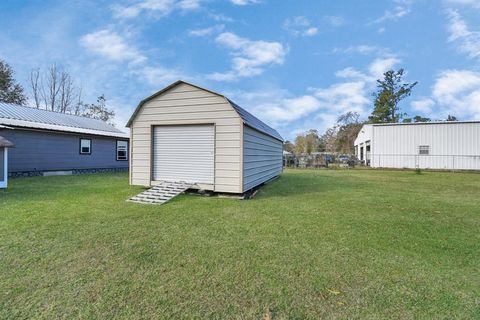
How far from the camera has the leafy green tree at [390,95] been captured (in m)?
37.4

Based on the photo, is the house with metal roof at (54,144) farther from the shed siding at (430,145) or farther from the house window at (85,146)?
the shed siding at (430,145)

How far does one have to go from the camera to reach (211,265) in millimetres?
3043

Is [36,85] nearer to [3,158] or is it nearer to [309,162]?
[3,158]

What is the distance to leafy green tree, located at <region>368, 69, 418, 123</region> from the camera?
37.4m

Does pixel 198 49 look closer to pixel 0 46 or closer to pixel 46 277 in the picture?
pixel 46 277

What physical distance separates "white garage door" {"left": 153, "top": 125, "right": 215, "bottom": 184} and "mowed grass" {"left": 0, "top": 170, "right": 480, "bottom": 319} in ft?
7.57

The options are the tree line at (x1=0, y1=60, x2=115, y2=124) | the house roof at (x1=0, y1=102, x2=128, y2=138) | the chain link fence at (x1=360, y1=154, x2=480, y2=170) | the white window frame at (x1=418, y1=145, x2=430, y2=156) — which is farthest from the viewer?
the tree line at (x1=0, y1=60, x2=115, y2=124)

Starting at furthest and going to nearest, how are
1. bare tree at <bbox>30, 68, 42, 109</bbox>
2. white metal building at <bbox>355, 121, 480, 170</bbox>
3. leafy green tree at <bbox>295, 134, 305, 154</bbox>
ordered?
leafy green tree at <bbox>295, 134, 305, 154</bbox>, bare tree at <bbox>30, 68, 42, 109</bbox>, white metal building at <bbox>355, 121, 480, 170</bbox>

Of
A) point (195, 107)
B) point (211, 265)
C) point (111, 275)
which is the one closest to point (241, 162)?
point (195, 107)

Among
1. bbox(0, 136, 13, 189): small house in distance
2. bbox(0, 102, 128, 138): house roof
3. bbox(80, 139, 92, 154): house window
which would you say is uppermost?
bbox(0, 102, 128, 138): house roof

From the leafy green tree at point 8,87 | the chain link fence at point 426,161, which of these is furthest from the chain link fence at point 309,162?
the leafy green tree at point 8,87

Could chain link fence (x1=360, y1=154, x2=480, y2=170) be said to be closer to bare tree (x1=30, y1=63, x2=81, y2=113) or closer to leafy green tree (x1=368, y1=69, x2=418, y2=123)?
leafy green tree (x1=368, y1=69, x2=418, y2=123)

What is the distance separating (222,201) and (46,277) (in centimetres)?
463

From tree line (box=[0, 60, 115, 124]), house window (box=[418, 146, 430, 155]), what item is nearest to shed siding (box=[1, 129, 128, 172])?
tree line (box=[0, 60, 115, 124])
